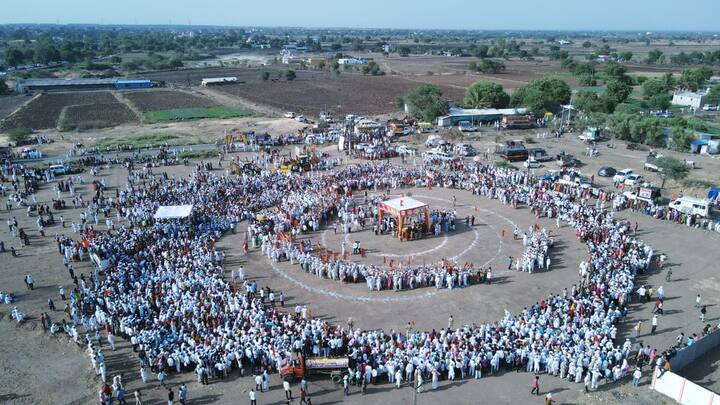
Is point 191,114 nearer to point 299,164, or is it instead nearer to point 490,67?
point 299,164

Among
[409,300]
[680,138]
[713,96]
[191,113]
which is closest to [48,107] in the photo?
[191,113]

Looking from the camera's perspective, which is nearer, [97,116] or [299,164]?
[299,164]

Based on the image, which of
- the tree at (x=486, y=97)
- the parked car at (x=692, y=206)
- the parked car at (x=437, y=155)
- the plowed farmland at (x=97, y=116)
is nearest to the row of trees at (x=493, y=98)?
the tree at (x=486, y=97)

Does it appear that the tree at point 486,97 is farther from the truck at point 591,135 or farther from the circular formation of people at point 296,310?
the circular formation of people at point 296,310

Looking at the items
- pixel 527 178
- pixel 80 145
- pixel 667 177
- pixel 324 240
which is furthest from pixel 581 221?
pixel 80 145

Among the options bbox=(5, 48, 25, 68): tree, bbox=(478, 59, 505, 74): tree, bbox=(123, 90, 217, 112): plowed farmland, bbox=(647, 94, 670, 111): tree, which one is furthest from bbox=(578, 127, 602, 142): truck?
bbox=(5, 48, 25, 68): tree

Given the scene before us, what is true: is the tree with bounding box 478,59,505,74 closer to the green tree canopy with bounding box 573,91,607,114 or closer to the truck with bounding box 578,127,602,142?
the green tree canopy with bounding box 573,91,607,114

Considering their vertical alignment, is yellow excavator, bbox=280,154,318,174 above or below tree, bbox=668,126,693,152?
below
